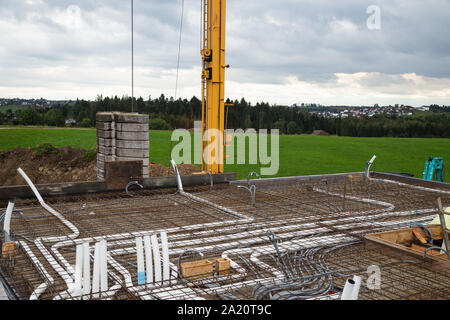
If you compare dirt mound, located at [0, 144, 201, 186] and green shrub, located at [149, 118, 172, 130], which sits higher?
green shrub, located at [149, 118, 172, 130]

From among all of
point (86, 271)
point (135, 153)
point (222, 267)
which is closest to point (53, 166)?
point (135, 153)

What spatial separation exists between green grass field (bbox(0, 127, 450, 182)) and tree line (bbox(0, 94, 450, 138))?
3606 mm

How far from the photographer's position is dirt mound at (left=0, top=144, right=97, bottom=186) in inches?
449

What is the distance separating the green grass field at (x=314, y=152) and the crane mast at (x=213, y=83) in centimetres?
445

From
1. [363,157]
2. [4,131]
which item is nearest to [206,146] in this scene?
[363,157]

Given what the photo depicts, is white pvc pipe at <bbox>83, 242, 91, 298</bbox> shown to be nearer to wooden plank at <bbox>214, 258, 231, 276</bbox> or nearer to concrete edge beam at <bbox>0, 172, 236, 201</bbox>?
wooden plank at <bbox>214, 258, 231, 276</bbox>

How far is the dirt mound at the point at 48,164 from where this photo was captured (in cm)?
1140

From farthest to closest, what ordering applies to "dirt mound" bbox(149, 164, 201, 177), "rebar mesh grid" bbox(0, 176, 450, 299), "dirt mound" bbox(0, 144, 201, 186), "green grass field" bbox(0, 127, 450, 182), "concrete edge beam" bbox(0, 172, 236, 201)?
"green grass field" bbox(0, 127, 450, 182), "dirt mound" bbox(0, 144, 201, 186), "dirt mound" bbox(149, 164, 201, 177), "concrete edge beam" bbox(0, 172, 236, 201), "rebar mesh grid" bbox(0, 176, 450, 299)

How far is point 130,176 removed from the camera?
25.4ft

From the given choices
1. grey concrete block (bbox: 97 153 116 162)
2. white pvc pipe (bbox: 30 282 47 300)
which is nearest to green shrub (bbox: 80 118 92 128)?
grey concrete block (bbox: 97 153 116 162)

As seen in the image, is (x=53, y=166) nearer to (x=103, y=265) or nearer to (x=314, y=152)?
(x=103, y=265)

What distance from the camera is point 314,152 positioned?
21516 millimetres

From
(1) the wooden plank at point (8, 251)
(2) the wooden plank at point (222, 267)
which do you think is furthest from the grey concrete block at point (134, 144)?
(2) the wooden plank at point (222, 267)
